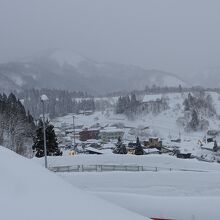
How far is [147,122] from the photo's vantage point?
183625mm

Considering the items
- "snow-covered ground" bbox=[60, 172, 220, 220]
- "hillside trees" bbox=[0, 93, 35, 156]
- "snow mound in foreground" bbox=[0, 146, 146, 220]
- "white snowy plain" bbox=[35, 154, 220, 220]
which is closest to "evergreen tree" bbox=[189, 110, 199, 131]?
"hillside trees" bbox=[0, 93, 35, 156]

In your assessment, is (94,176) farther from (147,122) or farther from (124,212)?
(147,122)

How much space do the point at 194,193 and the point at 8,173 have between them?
14104mm

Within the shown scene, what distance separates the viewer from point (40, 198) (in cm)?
441

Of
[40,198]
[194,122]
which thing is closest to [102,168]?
[40,198]

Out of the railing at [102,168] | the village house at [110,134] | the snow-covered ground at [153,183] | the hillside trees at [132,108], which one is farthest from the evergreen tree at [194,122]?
the snow-covered ground at [153,183]

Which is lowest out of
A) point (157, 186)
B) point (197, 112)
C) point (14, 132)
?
point (157, 186)

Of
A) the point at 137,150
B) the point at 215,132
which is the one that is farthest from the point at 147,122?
the point at 137,150

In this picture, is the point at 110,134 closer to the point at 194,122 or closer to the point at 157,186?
the point at 194,122

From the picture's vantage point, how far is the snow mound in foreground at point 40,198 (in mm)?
4160

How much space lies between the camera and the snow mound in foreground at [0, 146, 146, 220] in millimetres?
4160

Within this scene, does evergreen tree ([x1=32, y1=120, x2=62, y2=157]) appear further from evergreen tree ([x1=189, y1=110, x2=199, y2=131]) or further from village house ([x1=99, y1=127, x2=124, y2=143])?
evergreen tree ([x1=189, y1=110, x2=199, y2=131])

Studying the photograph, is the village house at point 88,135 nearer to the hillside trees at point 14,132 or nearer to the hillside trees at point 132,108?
the hillside trees at point 132,108

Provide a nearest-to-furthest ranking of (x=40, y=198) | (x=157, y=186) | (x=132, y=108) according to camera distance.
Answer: (x=40, y=198) → (x=157, y=186) → (x=132, y=108)
